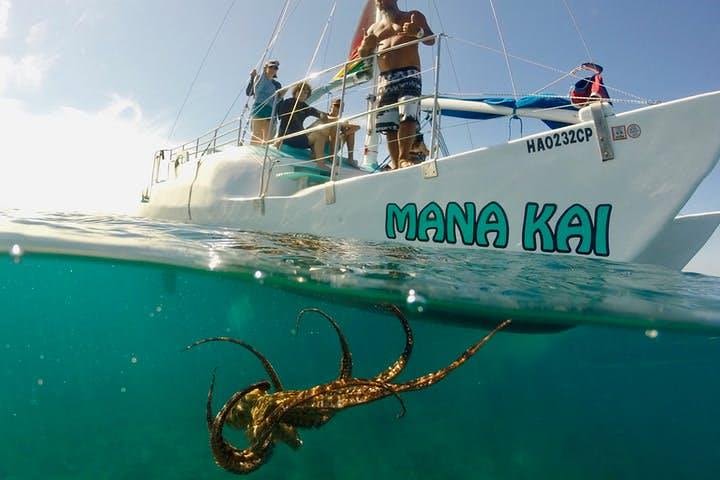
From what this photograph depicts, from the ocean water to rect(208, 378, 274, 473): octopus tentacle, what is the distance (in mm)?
2675

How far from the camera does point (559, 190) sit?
4.12 metres

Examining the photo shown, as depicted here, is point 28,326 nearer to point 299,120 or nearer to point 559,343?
point 299,120

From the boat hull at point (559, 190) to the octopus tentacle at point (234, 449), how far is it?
3273 millimetres

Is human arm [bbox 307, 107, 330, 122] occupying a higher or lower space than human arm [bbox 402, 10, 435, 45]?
lower

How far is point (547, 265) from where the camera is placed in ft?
14.4

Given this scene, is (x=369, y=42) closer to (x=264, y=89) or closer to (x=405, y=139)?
(x=405, y=139)

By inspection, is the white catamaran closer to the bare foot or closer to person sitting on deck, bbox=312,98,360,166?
the bare foot

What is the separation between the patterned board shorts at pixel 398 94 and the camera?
5.64 meters

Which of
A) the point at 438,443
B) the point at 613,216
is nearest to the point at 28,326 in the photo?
the point at 438,443

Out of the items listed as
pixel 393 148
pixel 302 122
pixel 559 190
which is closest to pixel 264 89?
pixel 302 122

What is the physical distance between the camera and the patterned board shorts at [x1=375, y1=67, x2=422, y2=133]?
5.64 metres

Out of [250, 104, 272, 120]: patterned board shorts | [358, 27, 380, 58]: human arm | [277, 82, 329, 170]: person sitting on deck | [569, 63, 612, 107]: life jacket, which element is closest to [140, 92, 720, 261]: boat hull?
[569, 63, 612, 107]: life jacket

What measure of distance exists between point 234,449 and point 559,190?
3.80m

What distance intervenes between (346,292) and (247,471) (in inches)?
149
